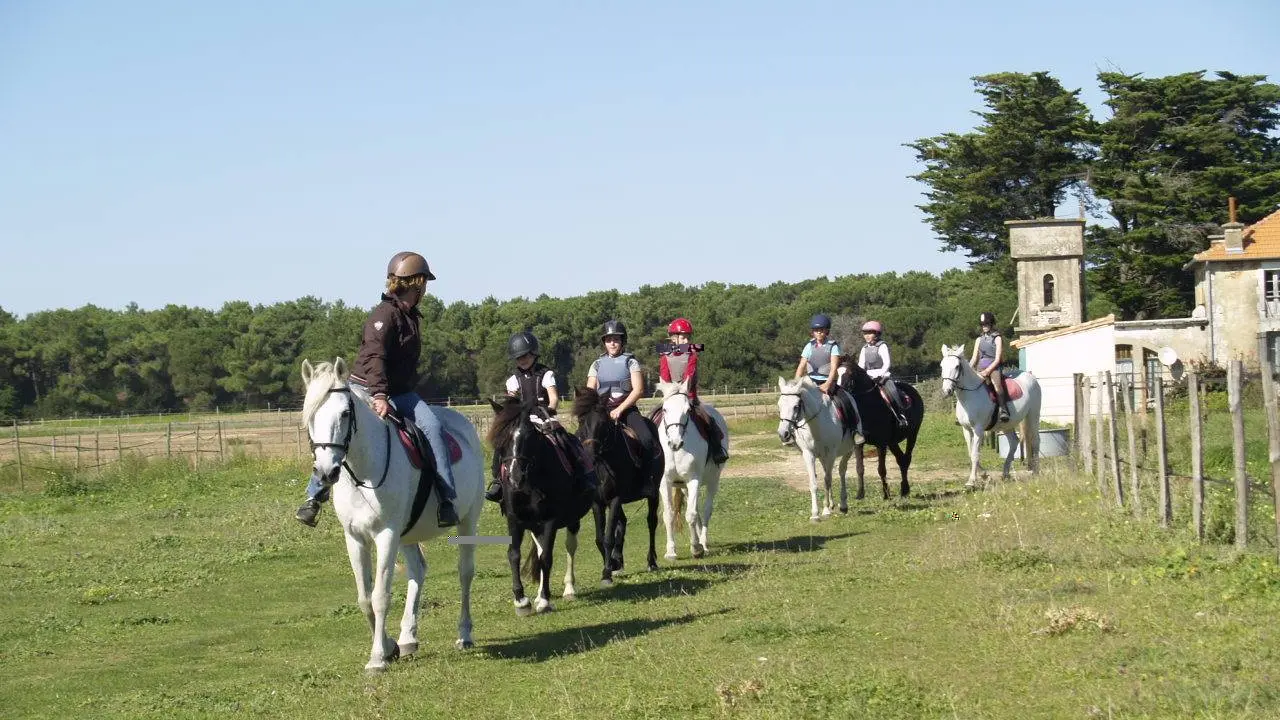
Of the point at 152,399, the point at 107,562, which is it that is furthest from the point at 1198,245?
the point at 152,399

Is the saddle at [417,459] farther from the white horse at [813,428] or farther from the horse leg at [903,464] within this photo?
the horse leg at [903,464]

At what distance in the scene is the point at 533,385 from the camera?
11711 millimetres

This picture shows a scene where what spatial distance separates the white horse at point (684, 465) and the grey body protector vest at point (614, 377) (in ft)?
2.83

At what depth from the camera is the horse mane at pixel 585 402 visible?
13.0m

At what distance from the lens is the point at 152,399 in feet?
335

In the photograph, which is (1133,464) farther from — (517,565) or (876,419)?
(517,565)

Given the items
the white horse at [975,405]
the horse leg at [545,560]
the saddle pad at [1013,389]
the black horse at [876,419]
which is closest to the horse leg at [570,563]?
the horse leg at [545,560]

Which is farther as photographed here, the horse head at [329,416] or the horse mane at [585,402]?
the horse mane at [585,402]

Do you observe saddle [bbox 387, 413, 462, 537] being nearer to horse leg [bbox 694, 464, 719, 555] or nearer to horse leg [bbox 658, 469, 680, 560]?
horse leg [bbox 658, 469, 680, 560]

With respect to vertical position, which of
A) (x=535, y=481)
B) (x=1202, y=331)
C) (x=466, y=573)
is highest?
(x=1202, y=331)

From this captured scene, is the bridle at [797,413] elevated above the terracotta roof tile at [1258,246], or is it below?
below

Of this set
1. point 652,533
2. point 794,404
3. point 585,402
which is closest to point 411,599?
point 585,402

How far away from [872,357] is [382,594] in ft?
41.8

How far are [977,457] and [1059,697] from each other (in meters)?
14.8
